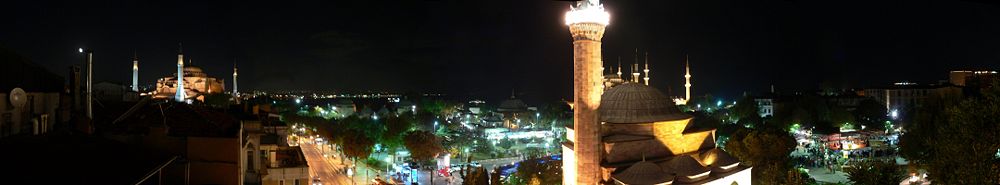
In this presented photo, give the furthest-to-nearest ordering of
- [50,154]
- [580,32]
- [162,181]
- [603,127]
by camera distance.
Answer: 1. [603,127]
2. [580,32]
3. [162,181]
4. [50,154]

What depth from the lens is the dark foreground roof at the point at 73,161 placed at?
8.63 m

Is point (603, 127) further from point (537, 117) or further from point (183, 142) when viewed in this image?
Result: point (537, 117)

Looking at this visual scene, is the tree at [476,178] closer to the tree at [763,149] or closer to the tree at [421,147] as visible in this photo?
the tree at [421,147]

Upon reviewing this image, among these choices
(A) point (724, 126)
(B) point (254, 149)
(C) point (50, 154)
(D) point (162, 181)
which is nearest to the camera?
(C) point (50, 154)

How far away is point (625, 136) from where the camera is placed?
72.0 feet

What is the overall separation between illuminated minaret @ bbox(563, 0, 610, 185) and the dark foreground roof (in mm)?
11902

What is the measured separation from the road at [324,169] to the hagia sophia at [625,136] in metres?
13.9

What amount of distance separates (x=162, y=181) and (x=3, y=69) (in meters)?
6.58

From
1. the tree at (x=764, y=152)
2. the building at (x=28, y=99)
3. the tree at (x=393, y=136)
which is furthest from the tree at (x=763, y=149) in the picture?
the building at (x=28, y=99)

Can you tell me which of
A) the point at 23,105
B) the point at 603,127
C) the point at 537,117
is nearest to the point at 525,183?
the point at 603,127

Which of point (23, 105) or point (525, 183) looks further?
point (525, 183)

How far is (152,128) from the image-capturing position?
13.5 m

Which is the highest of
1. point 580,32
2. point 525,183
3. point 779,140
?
point 580,32

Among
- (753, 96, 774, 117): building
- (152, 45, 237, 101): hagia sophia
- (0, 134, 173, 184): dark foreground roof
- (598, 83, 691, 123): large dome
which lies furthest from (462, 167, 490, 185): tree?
(753, 96, 774, 117): building
